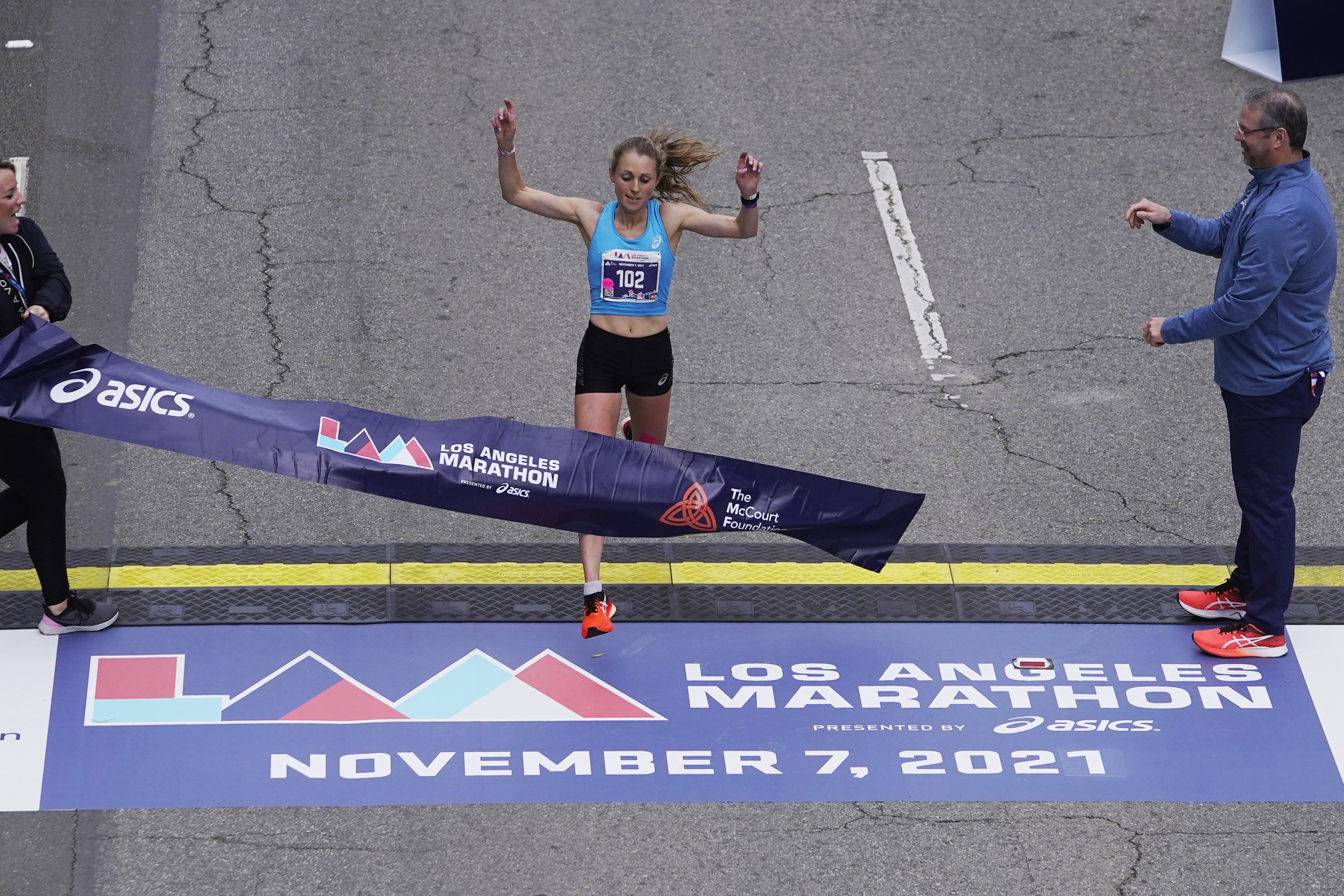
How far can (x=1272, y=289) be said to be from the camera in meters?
5.75

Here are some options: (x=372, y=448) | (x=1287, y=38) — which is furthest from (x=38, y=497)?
(x=1287, y=38)

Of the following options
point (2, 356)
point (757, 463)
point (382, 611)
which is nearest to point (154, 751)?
point (382, 611)

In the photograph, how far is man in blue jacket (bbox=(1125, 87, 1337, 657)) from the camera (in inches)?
227

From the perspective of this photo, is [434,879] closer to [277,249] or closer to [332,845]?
[332,845]

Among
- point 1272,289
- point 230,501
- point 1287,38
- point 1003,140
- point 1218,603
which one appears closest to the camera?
point 1272,289

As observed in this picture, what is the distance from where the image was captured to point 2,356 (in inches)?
224

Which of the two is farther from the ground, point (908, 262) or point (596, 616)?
point (908, 262)

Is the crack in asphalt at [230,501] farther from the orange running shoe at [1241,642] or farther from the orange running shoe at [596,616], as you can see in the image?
the orange running shoe at [1241,642]

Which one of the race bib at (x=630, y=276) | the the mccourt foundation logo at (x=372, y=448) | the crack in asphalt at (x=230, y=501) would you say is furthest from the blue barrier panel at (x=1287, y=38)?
the crack in asphalt at (x=230, y=501)

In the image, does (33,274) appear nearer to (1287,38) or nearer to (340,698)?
(340,698)

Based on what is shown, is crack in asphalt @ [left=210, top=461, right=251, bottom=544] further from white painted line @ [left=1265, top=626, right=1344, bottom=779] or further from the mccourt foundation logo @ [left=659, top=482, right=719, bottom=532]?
white painted line @ [left=1265, top=626, right=1344, bottom=779]

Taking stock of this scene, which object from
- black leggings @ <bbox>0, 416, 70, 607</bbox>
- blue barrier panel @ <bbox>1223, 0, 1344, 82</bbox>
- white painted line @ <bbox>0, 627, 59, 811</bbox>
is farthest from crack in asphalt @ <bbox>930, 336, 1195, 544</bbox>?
white painted line @ <bbox>0, 627, 59, 811</bbox>

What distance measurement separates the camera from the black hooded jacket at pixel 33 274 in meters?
5.73

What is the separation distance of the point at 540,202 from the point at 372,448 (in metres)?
1.25
